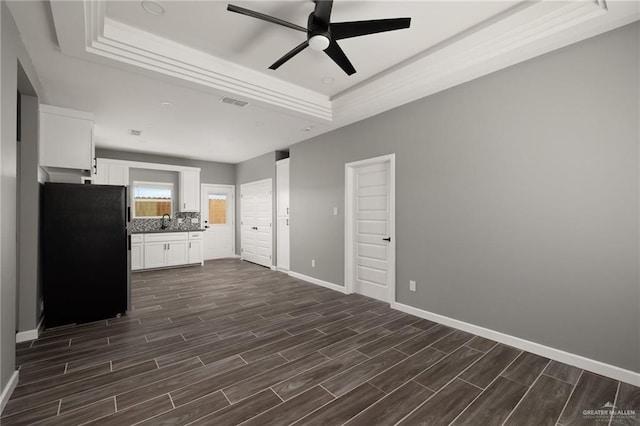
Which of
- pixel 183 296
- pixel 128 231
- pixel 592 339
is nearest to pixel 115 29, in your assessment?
pixel 128 231

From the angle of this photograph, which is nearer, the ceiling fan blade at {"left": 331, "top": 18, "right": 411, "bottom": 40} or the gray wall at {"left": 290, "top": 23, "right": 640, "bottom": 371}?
the ceiling fan blade at {"left": 331, "top": 18, "right": 411, "bottom": 40}

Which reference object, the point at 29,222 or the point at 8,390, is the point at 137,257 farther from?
the point at 8,390

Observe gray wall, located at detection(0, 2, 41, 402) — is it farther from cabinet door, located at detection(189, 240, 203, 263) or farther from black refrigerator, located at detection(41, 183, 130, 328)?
cabinet door, located at detection(189, 240, 203, 263)

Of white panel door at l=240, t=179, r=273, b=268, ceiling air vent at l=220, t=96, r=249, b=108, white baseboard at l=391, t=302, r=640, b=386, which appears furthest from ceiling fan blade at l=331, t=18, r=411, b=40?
white panel door at l=240, t=179, r=273, b=268

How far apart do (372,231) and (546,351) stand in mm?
2465

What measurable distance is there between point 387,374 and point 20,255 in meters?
3.98

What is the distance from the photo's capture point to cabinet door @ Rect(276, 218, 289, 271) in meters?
6.40

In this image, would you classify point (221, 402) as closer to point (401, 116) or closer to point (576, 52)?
point (401, 116)

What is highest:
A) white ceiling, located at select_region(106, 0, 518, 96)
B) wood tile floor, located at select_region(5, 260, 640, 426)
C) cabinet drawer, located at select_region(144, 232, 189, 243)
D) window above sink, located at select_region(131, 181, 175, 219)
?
white ceiling, located at select_region(106, 0, 518, 96)

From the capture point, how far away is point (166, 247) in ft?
22.4

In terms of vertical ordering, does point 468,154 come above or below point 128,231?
above

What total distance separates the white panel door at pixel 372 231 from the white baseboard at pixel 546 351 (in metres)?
0.92

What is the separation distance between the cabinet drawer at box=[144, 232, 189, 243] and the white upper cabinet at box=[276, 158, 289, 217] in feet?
8.33

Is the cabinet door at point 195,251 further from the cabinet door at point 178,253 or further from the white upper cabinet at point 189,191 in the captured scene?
the white upper cabinet at point 189,191
